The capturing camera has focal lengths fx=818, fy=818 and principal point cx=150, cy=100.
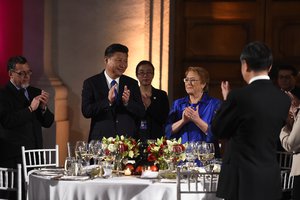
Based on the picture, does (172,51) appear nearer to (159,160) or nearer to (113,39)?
(113,39)

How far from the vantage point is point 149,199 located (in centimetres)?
504

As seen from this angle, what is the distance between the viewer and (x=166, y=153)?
17.8 feet

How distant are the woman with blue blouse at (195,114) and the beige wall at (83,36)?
2.22 m

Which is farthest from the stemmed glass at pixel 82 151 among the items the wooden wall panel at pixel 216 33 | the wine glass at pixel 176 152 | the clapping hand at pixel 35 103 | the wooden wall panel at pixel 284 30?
the wooden wall panel at pixel 284 30

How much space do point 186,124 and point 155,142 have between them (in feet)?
2.10

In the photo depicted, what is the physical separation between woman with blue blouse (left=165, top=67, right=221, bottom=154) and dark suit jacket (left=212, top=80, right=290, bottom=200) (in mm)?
1629

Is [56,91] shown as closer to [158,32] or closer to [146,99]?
[158,32]

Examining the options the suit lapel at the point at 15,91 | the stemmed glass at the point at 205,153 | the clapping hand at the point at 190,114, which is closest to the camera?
the stemmed glass at the point at 205,153

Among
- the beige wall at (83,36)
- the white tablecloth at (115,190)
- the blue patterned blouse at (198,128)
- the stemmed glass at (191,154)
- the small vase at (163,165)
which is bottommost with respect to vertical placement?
the white tablecloth at (115,190)

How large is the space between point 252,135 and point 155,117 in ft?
8.93

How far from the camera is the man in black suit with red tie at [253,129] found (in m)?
4.33

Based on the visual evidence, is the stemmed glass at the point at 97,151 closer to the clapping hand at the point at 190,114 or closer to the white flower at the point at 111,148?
the white flower at the point at 111,148

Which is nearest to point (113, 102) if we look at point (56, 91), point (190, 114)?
point (190, 114)

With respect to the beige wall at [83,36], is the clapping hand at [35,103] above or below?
below
